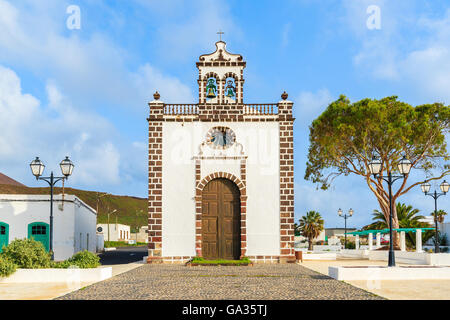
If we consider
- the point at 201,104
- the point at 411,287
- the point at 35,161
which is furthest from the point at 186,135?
the point at 411,287

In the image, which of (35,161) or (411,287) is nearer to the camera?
(411,287)

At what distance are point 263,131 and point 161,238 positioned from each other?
22.8 ft

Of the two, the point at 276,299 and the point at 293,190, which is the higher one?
the point at 293,190

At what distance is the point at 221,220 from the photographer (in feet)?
77.7

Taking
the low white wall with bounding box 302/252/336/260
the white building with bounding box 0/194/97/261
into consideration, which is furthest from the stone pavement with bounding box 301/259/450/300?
the white building with bounding box 0/194/97/261

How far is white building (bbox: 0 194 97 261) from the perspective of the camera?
27641 millimetres

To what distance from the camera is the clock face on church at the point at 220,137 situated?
2398cm

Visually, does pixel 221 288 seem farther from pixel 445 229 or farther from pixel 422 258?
pixel 445 229

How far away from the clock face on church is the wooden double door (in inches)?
65.4

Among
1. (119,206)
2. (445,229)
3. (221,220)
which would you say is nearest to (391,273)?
(221,220)

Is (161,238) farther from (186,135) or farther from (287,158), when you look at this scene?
(287,158)

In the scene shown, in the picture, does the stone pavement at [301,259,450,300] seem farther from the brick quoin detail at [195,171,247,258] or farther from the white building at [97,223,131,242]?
the white building at [97,223,131,242]

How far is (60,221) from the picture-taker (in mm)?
28281
